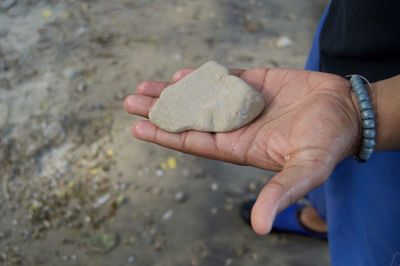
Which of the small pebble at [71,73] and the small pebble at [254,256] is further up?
the small pebble at [71,73]

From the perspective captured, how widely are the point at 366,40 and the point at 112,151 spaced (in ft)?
Answer: 5.11

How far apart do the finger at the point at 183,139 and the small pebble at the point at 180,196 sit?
853 millimetres

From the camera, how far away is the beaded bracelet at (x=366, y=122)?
1395 mm

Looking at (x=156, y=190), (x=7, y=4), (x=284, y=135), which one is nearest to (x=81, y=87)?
(x=156, y=190)

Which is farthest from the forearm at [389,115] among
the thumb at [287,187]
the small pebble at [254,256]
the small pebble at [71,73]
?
the small pebble at [71,73]

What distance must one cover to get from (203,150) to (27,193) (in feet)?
4.11

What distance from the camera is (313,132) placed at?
129 cm

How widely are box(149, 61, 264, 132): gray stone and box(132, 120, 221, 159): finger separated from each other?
25 millimetres

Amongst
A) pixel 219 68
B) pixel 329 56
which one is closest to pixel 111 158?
pixel 219 68

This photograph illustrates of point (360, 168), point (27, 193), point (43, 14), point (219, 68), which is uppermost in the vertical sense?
point (219, 68)

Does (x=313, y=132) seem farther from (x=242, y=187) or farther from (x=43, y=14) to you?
(x=43, y=14)

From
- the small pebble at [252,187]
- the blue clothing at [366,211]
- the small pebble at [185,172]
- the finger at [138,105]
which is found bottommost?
the small pebble at [252,187]

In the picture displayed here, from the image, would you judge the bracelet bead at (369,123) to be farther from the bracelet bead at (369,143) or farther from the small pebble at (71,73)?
the small pebble at (71,73)

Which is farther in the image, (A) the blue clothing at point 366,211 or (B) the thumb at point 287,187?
(A) the blue clothing at point 366,211
